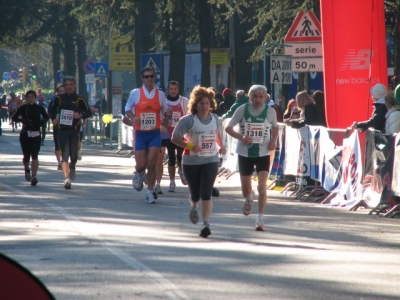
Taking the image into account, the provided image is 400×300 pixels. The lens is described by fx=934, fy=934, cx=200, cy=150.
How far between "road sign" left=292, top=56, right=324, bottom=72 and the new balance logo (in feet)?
9.54

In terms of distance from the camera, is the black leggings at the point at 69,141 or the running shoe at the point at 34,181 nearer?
the black leggings at the point at 69,141

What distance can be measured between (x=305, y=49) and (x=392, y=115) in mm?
5640

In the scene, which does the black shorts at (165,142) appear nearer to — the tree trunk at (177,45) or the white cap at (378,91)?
the white cap at (378,91)

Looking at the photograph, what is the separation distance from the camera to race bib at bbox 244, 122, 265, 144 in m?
11.2

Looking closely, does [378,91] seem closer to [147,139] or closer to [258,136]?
[147,139]

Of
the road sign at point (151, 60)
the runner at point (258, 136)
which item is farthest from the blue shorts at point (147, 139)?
the road sign at point (151, 60)

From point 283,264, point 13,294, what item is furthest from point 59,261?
point 13,294

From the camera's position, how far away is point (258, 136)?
11234 mm

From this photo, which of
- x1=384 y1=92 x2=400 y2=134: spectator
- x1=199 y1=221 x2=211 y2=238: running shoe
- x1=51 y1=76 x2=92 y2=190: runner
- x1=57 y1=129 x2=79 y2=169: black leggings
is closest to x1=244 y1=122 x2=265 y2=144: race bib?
x1=199 y1=221 x2=211 y2=238: running shoe

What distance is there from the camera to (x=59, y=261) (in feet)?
27.1

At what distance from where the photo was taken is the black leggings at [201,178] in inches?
417

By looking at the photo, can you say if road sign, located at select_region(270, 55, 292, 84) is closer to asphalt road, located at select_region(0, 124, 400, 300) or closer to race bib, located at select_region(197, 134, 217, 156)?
asphalt road, located at select_region(0, 124, 400, 300)

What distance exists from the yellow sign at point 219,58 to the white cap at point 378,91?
1601cm

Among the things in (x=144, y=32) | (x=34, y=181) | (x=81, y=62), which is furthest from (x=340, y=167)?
(x=81, y=62)
